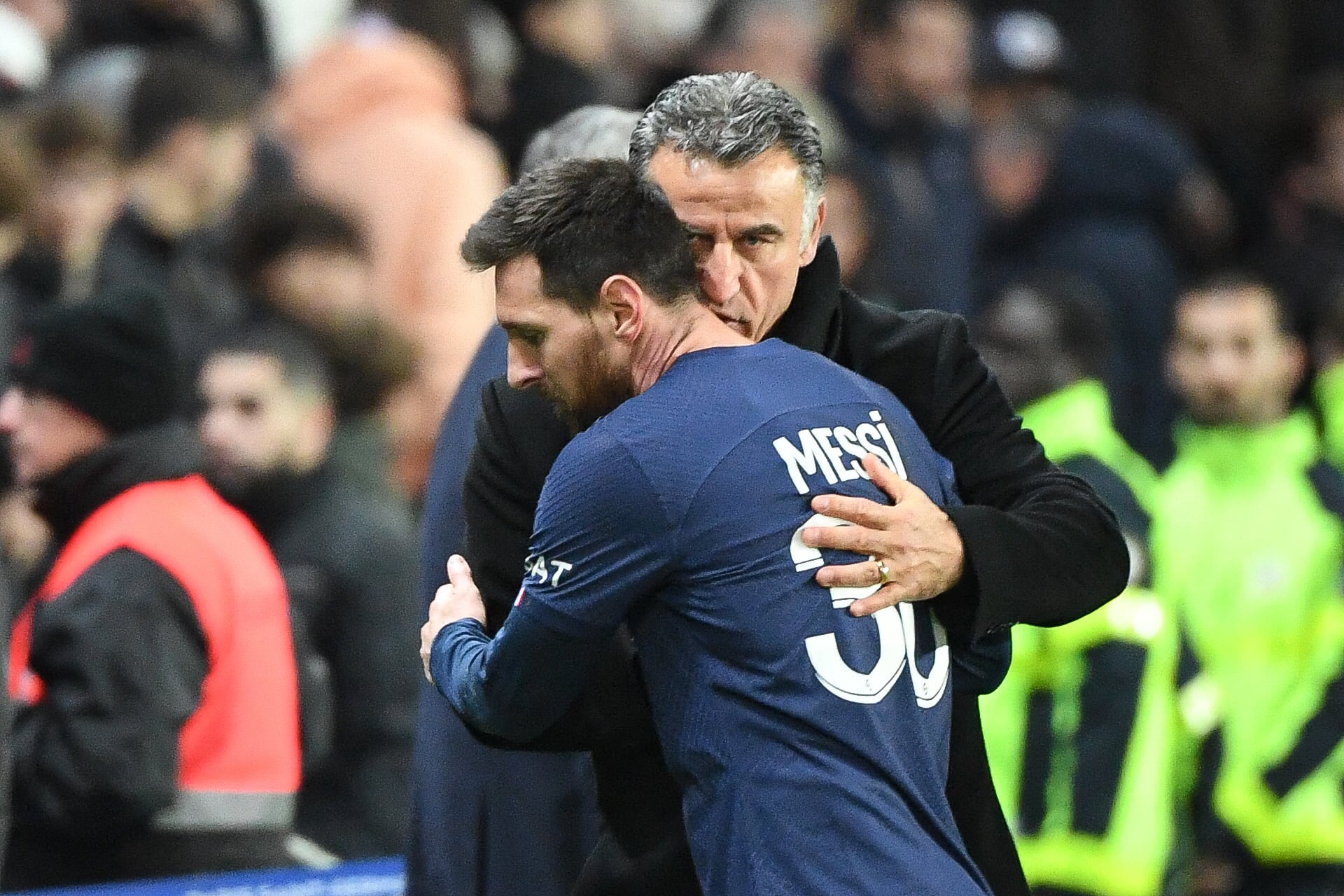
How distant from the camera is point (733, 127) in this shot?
2941mm

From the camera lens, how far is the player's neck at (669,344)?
279 cm

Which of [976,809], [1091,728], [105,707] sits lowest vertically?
[1091,728]

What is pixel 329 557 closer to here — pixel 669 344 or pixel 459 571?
pixel 459 571

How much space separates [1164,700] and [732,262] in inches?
114

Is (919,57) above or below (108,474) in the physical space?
above

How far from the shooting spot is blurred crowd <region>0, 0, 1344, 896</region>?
534cm

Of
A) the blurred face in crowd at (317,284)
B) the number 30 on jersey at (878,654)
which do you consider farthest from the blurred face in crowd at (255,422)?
the number 30 on jersey at (878,654)

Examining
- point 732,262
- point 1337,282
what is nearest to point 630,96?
point 1337,282

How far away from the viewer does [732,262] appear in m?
2.94

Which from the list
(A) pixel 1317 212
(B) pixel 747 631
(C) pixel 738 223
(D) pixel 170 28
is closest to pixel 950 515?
(B) pixel 747 631

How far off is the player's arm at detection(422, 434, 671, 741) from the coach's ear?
16 cm

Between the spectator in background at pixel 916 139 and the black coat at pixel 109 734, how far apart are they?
13.2ft

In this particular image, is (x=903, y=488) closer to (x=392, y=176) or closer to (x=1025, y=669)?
(x=1025, y=669)

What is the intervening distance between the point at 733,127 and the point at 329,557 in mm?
2806
